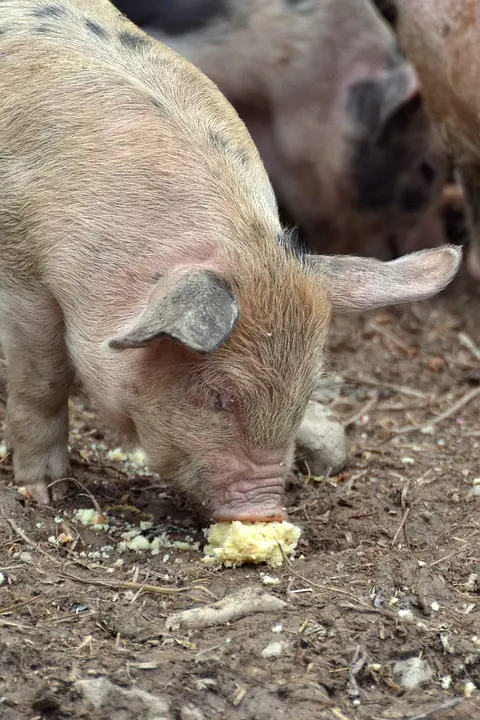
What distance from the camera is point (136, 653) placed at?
343cm

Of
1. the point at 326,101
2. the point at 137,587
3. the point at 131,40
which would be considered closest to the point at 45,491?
the point at 137,587

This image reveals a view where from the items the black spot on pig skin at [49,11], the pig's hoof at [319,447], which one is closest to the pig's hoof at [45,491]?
the pig's hoof at [319,447]

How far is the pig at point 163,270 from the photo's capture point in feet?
13.0

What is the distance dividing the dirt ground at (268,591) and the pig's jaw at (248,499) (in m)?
0.19

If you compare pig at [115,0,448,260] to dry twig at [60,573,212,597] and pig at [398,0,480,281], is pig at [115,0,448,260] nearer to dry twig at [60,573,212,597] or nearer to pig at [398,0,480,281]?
pig at [398,0,480,281]

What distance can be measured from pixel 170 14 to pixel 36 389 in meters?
3.81

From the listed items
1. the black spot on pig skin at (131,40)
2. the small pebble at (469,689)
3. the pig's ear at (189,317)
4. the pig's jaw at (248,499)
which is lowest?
the pig's jaw at (248,499)

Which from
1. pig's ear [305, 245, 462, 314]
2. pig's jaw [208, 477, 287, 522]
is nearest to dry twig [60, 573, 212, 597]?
pig's jaw [208, 477, 287, 522]

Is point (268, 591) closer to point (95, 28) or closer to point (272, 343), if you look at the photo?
point (272, 343)

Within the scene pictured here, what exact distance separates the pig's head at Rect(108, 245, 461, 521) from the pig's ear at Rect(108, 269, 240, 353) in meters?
0.03

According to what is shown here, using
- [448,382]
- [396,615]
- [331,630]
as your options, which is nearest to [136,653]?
[331,630]

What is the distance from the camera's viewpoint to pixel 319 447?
5090mm

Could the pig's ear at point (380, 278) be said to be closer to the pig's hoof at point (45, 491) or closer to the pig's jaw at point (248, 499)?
the pig's jaw at point (248, 499)

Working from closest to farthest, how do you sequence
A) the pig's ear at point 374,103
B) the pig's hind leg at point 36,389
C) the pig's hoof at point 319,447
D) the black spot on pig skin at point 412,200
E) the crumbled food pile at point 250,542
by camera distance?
1. the crumbled food pile at point 250,542
2. the pig's hind leg at point 36,389
3. the pig's hoof at point 319,447
4. the pig's ear at point 374,103
5. the black spot on pig skin at point 412,200
